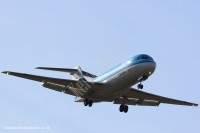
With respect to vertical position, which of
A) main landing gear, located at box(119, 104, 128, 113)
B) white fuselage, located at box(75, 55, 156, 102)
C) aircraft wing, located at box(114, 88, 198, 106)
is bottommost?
Result: main landing gear, located at box(119, 104, 128, 113)

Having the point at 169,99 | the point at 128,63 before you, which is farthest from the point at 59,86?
the point at 169,99

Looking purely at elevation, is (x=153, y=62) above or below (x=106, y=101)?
above

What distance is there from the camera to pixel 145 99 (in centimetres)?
5606

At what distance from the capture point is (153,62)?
48.0 m

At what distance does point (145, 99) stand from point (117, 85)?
8.33m

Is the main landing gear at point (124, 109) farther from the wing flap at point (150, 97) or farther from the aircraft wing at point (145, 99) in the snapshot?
the wing flap at point (150, 97)

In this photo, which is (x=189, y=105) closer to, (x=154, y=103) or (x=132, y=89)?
(x=154, y=103)

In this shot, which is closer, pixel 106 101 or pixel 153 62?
pixel 153 62

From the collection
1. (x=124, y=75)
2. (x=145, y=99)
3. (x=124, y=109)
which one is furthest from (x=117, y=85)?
(x=145, y=99)

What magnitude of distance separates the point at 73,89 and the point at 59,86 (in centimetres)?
150

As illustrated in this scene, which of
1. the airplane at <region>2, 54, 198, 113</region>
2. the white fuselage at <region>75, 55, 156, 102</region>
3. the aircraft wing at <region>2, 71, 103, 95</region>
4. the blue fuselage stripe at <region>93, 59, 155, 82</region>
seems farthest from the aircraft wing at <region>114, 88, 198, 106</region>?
the aircraft wing at <region>2, 71, 103, 95</region>

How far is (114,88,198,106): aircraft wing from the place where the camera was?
54.0 metres

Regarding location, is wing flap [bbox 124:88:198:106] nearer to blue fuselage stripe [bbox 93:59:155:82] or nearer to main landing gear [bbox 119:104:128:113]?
main landing gear [bbox 119:104:128:113]

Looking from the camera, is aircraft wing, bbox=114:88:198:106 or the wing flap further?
aircraft wing, bbox=114:88:198:106
